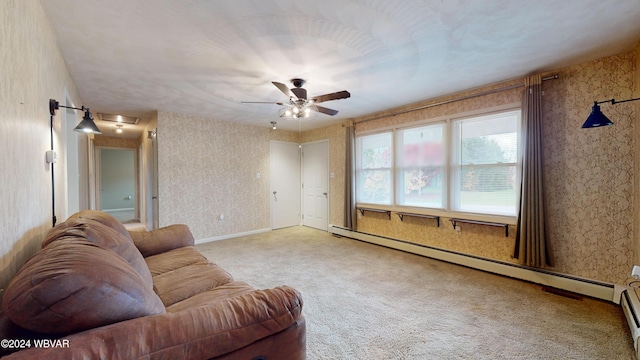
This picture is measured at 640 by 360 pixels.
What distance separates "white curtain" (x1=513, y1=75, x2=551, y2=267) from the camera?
2.82 metres

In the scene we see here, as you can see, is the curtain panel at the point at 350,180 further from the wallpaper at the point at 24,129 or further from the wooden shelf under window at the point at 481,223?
the wallpaper at the point at 24,129

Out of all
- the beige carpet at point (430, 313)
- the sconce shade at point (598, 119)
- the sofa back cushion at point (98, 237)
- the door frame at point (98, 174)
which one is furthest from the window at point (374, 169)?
the door frame at point (98, 174)

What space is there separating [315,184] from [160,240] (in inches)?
151

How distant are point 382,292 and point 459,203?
5.97ft

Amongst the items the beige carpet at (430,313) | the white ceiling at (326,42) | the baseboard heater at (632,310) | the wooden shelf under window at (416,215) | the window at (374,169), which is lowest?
the beige carpet at (430,313)

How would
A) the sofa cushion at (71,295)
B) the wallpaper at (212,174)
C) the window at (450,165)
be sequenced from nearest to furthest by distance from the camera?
the sofa cushion at (71,295)
the window at (450,165)
the wallpaper at (212,174)

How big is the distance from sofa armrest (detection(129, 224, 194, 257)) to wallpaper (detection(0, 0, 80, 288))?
64 centimetres

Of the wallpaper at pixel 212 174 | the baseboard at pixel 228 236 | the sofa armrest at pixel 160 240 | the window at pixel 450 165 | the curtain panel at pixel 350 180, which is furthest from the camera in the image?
the curtain panel at pixel 350 180

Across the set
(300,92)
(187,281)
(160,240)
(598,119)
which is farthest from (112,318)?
(598,119)

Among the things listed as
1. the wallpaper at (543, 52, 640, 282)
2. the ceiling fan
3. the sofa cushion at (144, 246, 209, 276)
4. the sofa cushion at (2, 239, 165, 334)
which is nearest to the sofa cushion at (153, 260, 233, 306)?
the sofa cushion at (144, 246, 209, 276)

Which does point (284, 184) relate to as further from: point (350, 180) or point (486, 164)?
point (486, 164)

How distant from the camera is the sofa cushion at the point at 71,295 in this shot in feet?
2.55

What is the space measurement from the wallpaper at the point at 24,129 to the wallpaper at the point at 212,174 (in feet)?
8.01

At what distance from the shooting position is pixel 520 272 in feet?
9.98
